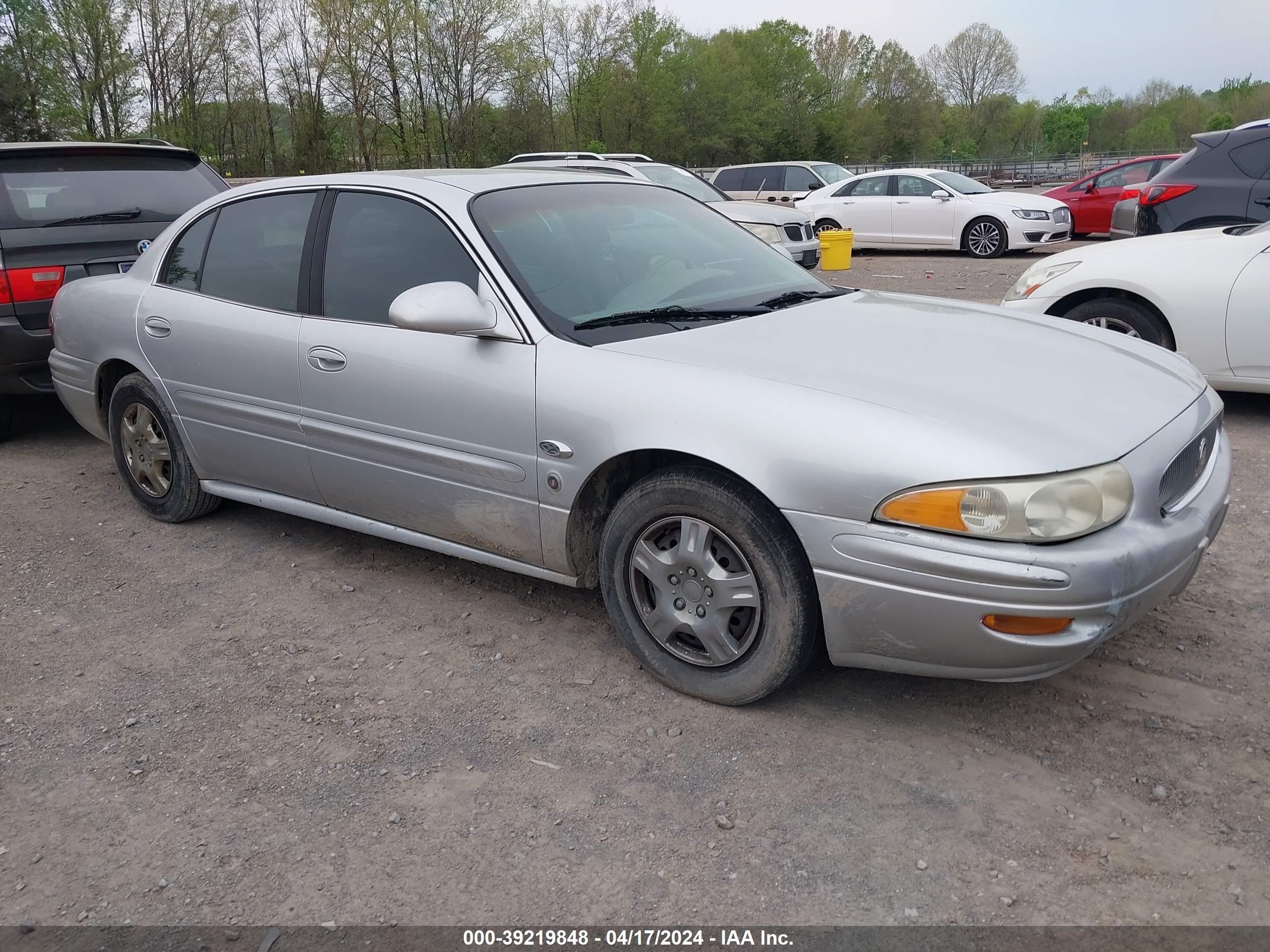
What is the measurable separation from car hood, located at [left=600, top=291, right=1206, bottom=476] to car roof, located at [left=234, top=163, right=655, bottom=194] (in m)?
1.04

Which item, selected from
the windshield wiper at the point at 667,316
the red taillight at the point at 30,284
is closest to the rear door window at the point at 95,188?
the red taillight at the point at 30,284

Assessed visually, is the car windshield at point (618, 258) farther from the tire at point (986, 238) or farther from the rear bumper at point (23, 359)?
the tire at point (986, 238)

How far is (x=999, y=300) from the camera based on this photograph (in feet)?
36.3

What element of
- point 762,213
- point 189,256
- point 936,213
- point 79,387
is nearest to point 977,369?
point 189,256

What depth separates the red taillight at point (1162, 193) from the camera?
338 inches

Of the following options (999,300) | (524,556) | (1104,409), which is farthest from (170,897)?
(999,300)

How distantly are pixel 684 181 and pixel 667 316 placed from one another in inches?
405

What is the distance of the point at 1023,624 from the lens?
262cm

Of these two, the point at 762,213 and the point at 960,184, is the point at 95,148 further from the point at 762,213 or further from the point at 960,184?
the point at 960,184

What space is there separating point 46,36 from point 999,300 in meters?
38.9

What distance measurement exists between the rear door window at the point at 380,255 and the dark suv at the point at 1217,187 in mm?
6948

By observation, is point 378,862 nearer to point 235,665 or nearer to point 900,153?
point 235,665

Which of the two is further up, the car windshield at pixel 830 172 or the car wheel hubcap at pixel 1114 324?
the car windshield at pixel 830 172

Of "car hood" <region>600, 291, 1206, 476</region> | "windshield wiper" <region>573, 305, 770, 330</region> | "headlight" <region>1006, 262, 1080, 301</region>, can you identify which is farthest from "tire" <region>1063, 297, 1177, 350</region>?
"windshield wiper" <region>573, 305, 770, 330</region>
